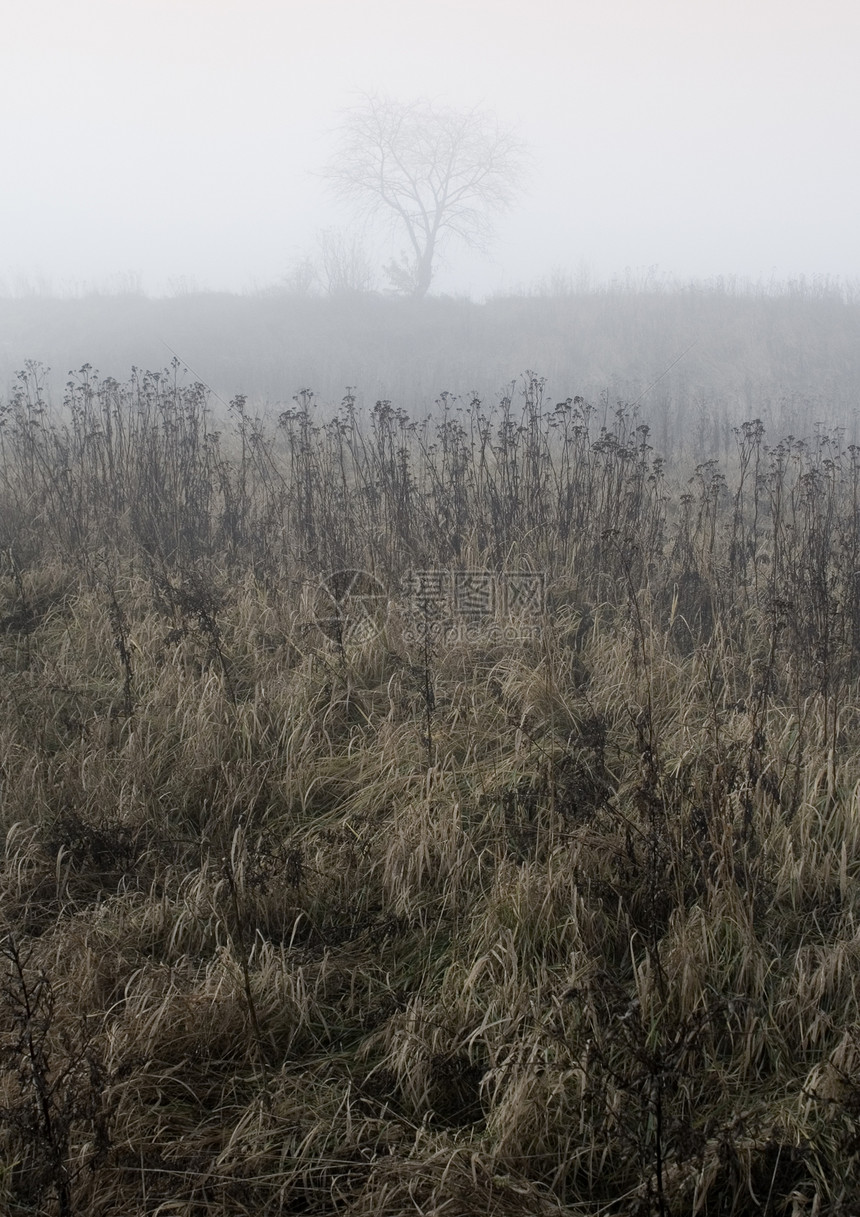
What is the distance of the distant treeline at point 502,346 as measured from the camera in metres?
15.0

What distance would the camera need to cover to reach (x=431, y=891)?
277 cm

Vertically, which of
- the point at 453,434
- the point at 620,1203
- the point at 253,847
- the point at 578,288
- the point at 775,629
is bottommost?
the point at 620,1203

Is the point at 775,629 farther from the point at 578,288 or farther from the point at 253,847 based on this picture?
the point at 578,288

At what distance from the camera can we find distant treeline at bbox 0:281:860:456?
15.0 m

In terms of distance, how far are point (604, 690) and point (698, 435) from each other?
29.6 feet

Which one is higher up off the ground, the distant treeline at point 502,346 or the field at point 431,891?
the distant treeline at point 502,346

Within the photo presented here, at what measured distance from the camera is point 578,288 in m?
21.8

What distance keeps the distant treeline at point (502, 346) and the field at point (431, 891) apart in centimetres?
922

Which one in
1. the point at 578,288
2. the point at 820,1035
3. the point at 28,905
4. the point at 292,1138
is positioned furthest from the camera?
the point at 578,288

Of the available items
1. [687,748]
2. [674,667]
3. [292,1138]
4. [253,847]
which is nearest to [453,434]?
[674,667]

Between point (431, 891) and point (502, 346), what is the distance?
57.1 feet

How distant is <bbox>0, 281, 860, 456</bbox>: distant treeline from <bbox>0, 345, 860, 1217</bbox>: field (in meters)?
9.22

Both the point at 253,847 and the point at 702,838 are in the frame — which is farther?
the point at 253,847

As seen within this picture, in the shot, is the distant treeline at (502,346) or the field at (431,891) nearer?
the field at (431,891)
